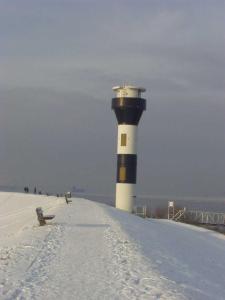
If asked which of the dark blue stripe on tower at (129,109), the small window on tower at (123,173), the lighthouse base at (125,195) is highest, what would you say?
A: the dark blue stripe on tower at (129,109)

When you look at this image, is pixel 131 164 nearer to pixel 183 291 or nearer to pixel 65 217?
pixel 65 217

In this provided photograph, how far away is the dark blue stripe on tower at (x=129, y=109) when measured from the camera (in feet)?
143

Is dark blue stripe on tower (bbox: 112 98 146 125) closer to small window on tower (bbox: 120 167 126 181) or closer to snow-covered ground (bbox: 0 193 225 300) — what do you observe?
small window on tower (bbox: 120 167 126 181)

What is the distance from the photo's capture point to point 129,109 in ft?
144

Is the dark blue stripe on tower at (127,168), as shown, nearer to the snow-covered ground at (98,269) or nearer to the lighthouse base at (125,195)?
the lighthouse base at (125,195)

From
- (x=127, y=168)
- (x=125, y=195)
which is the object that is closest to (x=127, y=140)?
(x=127, y=168)

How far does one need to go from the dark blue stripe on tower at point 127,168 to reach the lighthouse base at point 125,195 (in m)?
0.34

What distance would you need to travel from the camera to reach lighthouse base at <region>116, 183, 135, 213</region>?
4328 centimetres

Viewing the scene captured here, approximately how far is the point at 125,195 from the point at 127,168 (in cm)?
188

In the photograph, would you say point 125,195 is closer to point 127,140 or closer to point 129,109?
point 127,140

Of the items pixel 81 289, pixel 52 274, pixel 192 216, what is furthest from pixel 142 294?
pixel 192 216

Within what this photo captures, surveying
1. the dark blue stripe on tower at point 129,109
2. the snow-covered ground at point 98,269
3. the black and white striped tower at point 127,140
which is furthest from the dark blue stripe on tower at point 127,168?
the snow-covered ground at point 98,269

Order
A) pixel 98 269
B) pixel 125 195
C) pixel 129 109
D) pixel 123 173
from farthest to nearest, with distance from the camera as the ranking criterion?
pixel 129 109, pixel 125 195, pixel 123 173, pixel 98 269

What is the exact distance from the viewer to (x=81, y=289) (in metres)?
11.6
